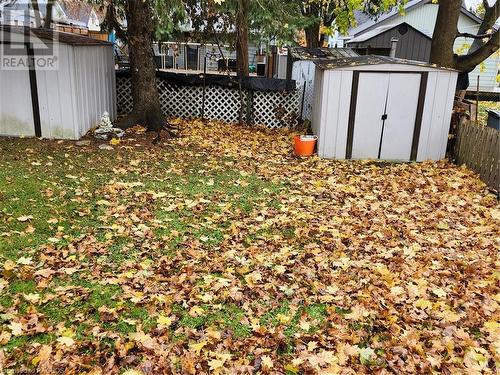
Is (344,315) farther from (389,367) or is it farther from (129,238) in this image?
(129,238)

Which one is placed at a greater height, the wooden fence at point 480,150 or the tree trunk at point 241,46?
the tree trunk at point 241,46

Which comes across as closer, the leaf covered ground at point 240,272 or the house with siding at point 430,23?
the leaf covered ground at point 240,272

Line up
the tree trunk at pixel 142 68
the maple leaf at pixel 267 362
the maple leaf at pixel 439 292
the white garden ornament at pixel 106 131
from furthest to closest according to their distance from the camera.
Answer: the tree trunk at pixel 142 68, the white garden ornament at pixel 106 131, the maple leaf at pixel 439 292, the maple leaf at pixel 267 362

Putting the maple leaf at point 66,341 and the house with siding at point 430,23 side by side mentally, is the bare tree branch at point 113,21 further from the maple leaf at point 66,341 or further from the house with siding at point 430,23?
the house with siding at point 430,23

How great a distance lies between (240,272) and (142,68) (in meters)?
8.17

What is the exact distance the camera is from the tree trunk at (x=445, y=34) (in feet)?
36.1

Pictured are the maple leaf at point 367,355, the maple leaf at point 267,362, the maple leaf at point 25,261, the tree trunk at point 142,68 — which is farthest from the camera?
the tree trunk at point 142,68

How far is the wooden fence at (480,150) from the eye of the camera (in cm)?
797

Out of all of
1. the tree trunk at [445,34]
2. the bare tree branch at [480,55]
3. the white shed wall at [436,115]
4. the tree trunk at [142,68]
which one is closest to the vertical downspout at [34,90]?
the tree trunk at [142,68]

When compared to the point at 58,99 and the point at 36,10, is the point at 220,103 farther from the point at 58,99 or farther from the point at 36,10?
the point at 36,10

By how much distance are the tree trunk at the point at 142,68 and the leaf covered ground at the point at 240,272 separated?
3.39 m

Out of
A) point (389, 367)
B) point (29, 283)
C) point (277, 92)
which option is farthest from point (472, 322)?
point (277, 92)

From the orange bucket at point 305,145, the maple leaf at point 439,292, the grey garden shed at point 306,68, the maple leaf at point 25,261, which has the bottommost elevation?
the maple leaf at point 439,292

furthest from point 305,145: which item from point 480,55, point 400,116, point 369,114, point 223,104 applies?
point 480,55
